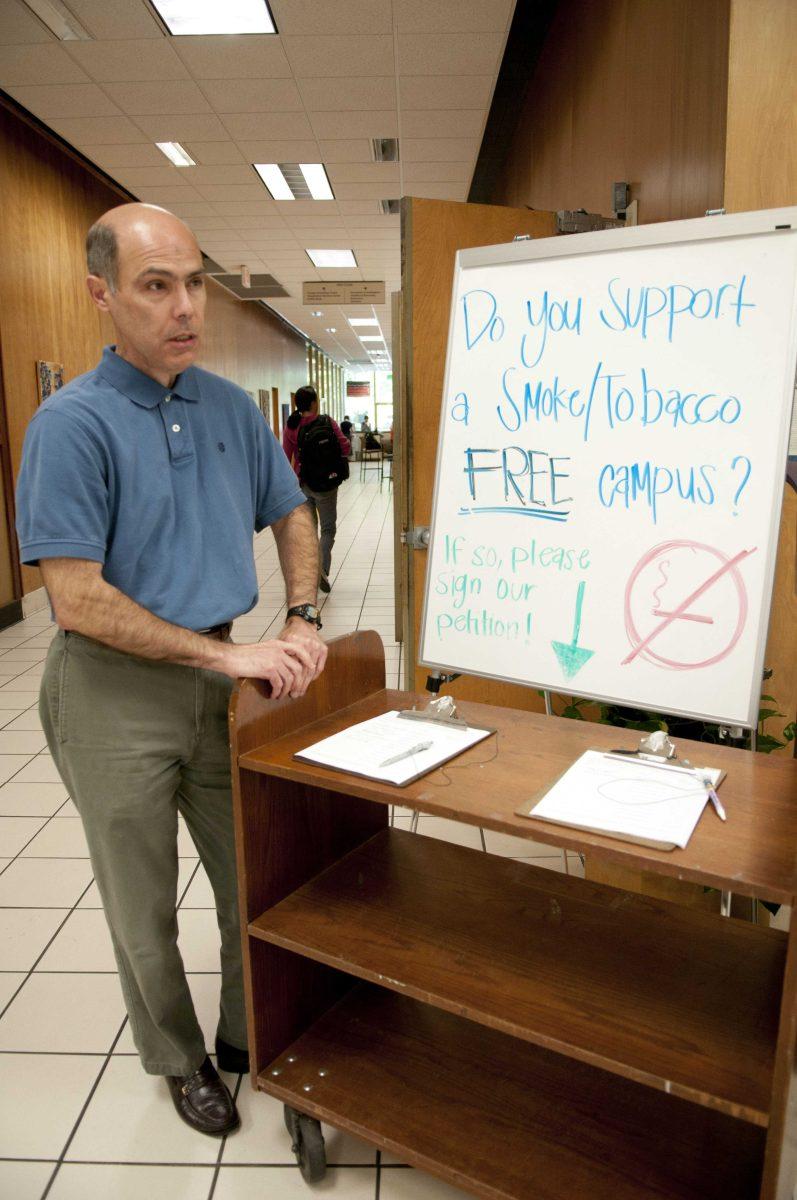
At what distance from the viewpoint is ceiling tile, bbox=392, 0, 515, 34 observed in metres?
4.00

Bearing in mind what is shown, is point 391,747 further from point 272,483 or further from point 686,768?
point 272,483

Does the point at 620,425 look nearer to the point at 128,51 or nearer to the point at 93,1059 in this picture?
the point at 93,1059

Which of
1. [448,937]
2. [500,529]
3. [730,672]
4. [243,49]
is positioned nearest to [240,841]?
[448,937]

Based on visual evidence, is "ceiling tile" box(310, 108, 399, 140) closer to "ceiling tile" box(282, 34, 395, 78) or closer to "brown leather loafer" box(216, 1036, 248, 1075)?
"ceiling tile" box(282, 34, 395, 78)

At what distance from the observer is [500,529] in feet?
4.97

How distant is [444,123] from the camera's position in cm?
548

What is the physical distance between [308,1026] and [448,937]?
0.48m

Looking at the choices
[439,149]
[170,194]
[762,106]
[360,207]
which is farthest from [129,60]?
[762,106]

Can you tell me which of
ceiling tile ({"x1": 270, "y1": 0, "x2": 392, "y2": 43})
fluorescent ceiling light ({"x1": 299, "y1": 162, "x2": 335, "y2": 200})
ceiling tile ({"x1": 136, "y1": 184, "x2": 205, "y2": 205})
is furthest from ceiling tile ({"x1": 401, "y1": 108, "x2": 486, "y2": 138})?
ceiling tile ({"x1": 136, "y1": 184, "x2": 205, "y2": 205})

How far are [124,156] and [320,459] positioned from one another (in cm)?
271

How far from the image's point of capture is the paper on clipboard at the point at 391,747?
51.9 inches

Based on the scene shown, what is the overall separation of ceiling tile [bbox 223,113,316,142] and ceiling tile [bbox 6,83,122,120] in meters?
0.75

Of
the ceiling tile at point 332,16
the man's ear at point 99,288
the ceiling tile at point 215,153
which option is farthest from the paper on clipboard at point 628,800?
the ceiling tile at point 215,153

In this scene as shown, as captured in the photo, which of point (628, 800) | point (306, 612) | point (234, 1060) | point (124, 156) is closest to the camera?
point (628, 800)
